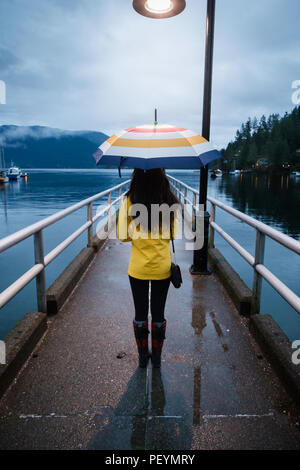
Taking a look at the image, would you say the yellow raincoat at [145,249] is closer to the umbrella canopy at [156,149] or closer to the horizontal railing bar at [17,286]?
the umbrella canopy at [156,149]

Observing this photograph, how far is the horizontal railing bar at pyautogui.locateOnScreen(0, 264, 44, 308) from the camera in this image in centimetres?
265

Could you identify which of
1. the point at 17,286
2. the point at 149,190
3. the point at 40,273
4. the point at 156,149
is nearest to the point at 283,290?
the point at 149,190

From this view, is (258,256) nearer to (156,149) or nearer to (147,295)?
(147,295)

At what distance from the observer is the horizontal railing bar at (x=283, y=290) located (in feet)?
8.30

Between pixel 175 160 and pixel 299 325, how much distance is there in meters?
10.00

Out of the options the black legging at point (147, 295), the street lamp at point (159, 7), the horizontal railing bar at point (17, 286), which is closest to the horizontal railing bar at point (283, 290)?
the black legging at point (147, 295)

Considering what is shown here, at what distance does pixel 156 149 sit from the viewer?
96.7 inches

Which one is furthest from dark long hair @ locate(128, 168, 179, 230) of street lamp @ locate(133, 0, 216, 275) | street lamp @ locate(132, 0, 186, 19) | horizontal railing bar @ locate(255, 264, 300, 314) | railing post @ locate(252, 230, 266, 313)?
street lamp @ locate(132, 0, 186, 19)

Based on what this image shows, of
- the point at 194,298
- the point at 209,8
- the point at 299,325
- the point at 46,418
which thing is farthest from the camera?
the point at 299,325

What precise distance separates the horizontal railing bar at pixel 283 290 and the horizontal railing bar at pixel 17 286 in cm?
215

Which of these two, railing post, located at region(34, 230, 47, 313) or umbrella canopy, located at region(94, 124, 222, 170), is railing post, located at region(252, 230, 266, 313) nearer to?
umbrella canopy, located at region(94, 124, 222, 170)

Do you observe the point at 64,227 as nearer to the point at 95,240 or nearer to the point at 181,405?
the point at 95,240

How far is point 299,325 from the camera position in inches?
422
